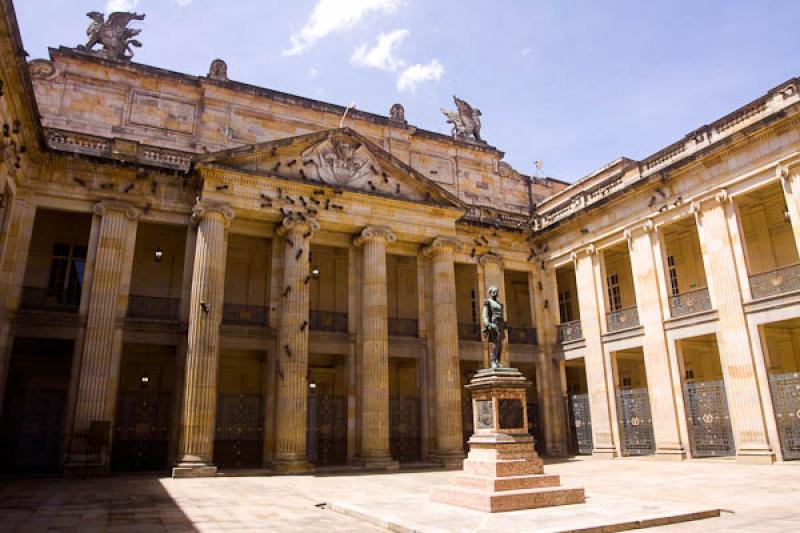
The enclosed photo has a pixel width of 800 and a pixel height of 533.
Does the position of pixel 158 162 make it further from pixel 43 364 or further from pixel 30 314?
pixel 43 364

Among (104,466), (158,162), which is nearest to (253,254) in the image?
(158,162)

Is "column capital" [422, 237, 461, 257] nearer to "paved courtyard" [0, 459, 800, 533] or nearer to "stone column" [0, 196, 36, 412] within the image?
"paved courtyard" [0, 459, 800, 533]

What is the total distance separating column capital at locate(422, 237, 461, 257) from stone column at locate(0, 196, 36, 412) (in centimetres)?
1117

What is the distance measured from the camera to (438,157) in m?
23.8

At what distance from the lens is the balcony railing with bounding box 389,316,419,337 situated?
62.0 ft

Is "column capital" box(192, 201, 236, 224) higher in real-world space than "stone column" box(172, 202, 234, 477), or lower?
higher

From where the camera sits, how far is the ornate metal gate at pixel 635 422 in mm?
17016

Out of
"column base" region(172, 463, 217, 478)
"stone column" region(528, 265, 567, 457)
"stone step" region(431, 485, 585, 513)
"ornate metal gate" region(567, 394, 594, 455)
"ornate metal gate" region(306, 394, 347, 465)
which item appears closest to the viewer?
"stone step" region(431, 485, 585, 513)

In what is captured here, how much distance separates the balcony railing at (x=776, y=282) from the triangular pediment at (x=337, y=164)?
8567mm

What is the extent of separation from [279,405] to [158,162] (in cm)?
785

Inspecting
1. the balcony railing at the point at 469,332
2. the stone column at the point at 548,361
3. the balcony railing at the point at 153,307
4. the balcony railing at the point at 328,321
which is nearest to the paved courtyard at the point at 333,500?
the balcony railing at the point at 153,307

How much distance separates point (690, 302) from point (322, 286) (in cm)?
1144

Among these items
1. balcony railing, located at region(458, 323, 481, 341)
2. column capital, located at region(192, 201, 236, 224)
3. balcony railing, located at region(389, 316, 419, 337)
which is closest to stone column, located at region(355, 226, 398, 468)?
balcony railing, located at region(389, 316, 419, 337)

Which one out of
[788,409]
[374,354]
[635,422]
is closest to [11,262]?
[374,354]
